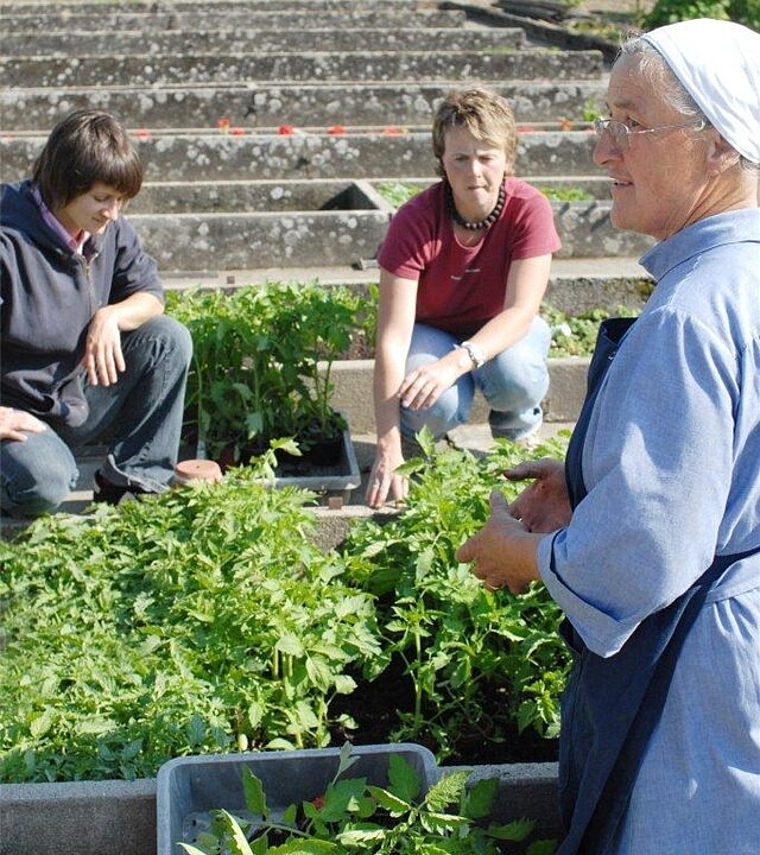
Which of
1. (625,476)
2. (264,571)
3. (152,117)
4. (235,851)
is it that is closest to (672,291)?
(625,476)

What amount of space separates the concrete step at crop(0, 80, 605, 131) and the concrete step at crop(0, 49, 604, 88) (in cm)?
24

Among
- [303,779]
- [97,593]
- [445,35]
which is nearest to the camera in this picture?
[303,779]

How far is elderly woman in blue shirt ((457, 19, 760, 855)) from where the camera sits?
186 cm

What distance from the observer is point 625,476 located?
186 cm

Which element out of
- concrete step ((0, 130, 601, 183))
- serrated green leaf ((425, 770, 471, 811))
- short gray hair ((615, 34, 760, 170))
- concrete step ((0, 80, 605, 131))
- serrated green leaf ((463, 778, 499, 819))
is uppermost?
short gray hair ((615, 34, 760, 170))

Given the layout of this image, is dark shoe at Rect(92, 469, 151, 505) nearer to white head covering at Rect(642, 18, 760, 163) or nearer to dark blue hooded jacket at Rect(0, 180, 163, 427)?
dark blue hooded jacket at Rect(0, 180, 163, 427)

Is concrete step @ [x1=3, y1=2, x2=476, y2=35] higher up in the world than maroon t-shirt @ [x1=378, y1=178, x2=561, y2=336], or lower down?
higher up

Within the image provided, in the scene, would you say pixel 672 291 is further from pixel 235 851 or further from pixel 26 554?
pixel 26 554

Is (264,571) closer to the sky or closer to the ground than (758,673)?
closer to the ground

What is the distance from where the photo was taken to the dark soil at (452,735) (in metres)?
3.10

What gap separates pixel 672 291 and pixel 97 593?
2162 millimetres

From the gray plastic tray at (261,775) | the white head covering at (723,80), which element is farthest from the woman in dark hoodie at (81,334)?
the white head covering at (723,80)

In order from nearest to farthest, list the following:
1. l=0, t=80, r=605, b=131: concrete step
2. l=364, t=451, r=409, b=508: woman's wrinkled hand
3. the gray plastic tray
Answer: the gray plastic tray → l=364, t=451, r=409, b=508: woman's wrinkled hand → l=0, t=80, r=605, b=131: concrete step

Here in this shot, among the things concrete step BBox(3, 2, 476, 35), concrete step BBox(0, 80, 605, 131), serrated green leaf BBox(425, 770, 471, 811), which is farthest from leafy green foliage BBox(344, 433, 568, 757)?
concrete step BBox(3, 2, 476, 35)
